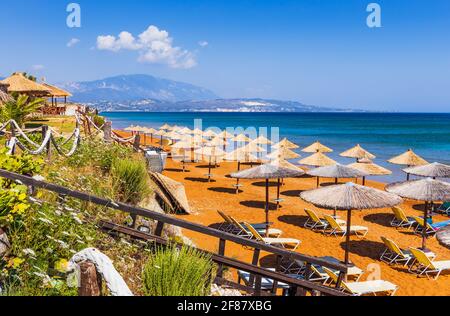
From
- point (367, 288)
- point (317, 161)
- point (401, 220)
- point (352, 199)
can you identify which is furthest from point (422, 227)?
point (317, 161)

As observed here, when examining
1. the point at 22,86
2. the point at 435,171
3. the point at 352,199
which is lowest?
the point at 352,199

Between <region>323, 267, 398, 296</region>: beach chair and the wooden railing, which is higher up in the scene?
the wooden railing

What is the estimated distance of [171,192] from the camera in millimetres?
12164

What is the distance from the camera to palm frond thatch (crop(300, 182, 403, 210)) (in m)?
8.73

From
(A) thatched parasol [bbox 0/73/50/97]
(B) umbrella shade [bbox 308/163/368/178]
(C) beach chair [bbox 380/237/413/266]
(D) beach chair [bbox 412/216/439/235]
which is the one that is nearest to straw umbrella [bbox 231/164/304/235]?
(B) umbrella shade [bbox 308/163/368/178]

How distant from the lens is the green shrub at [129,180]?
26.1 ft

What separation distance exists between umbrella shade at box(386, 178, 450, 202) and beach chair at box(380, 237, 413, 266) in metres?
1.27

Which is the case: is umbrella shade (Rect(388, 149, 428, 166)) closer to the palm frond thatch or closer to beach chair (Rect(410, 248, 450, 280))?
beach chair (Rect(410, 248, 450, 280))

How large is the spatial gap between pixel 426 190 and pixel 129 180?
7.06 metres

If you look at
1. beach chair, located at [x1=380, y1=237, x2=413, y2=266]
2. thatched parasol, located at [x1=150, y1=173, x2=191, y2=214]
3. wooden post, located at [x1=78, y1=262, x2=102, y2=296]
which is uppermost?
wooden post, located at [x1=78, y1=262, x2=102, y2=296]

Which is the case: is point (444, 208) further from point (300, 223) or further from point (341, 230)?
point (300, 223)
